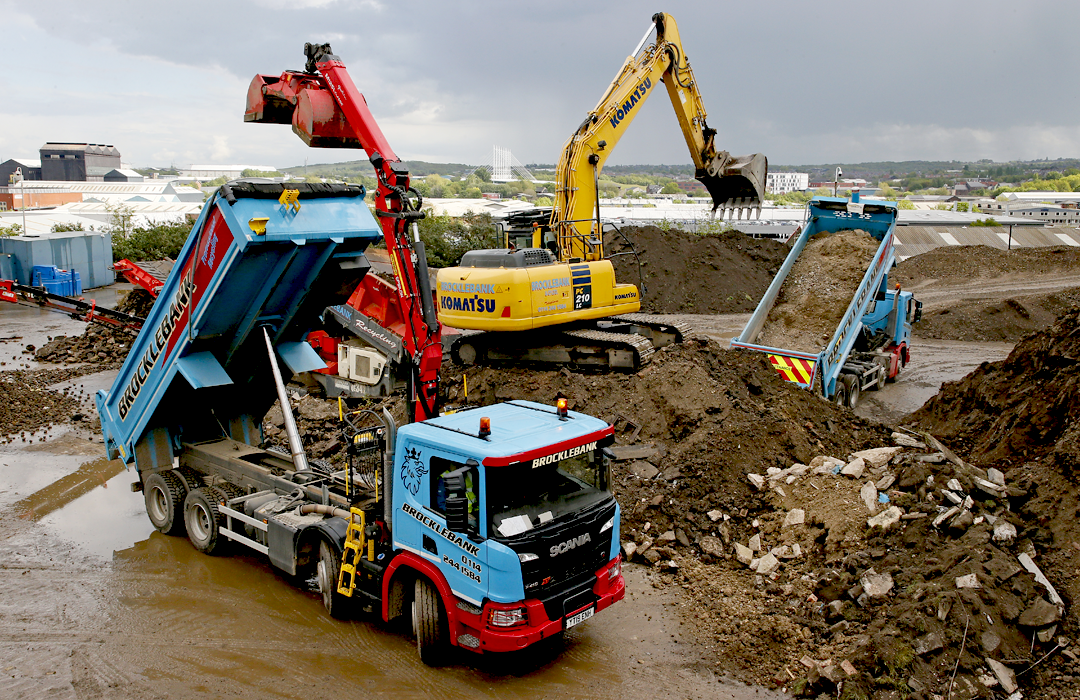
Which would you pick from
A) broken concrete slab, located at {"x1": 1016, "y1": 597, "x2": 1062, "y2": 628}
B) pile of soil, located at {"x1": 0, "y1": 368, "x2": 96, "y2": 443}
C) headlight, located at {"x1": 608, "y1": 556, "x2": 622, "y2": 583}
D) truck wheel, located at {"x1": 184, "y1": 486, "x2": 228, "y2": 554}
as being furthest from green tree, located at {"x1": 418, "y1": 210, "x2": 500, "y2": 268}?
broken concrete slab, located at {"x1": 1016, "y1": 597, "x2": 1062, "y2": 628}

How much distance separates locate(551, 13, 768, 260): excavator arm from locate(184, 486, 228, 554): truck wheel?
8.08 metres

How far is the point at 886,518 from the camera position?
8.27 metres

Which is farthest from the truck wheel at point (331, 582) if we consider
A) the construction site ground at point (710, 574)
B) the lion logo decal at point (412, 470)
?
the lion logo decal at point (412, 470)

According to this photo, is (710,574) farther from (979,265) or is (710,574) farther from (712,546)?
(979,265)

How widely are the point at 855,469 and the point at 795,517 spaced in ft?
3.06

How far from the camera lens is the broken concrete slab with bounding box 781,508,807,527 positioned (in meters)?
8.97

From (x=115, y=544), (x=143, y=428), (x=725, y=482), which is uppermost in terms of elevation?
(x=143, y=428)

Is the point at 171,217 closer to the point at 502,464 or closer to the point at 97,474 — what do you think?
the point at 97,474

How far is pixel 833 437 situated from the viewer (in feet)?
37.6

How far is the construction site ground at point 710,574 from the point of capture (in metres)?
6.67

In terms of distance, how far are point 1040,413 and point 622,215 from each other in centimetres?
4064

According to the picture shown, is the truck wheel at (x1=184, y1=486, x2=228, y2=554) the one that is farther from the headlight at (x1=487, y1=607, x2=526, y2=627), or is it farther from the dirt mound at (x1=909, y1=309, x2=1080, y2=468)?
the dirt mound at (x1=909, y1=309, x2=1080, y2=468)

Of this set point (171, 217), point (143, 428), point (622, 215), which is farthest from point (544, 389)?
point (171, 217)

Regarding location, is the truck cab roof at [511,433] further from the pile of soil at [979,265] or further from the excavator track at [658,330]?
the pile of soil at [979,265]
